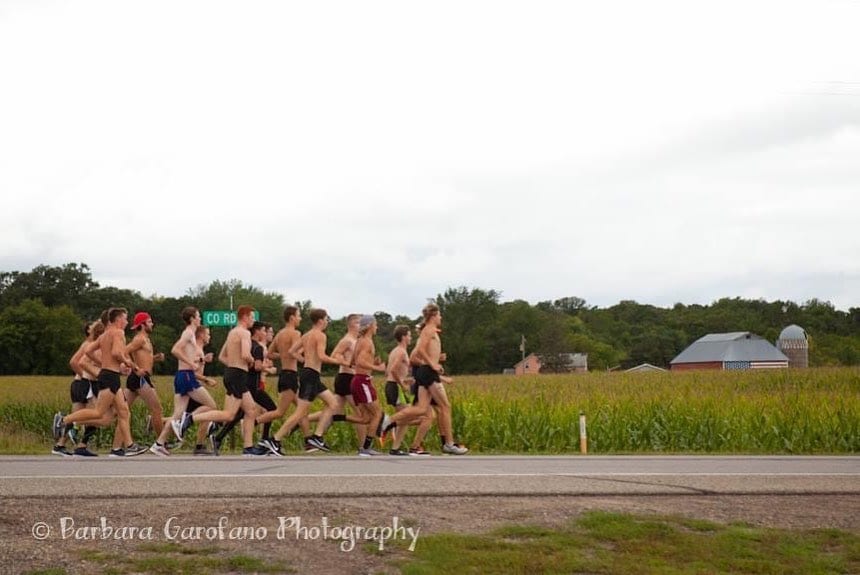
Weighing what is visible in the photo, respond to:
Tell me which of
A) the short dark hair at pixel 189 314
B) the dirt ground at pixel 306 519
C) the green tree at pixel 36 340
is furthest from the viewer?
the green tree at pixel 36 340

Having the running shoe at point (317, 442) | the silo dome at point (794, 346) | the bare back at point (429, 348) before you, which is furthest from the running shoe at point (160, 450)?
the silo dome at point (794, 346)

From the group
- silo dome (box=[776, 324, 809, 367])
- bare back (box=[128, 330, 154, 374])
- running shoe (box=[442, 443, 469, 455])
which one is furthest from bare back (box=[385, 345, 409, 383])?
silo dome (box=[776, 324, 809, 367])

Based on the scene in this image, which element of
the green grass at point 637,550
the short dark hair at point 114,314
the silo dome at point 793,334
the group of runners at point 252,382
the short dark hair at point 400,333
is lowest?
the green grass at point 637,550

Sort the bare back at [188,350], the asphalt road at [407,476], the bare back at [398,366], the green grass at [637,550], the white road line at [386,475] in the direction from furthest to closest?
the bare back at [398,366], the bare back at [188,350], the white road line at [386,475], the asphalt road at [407,476], the green grass at [637,550]

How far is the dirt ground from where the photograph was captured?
755 centimetres

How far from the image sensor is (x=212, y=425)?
51.8 feet

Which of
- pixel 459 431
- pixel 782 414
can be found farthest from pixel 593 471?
pixel 782 414

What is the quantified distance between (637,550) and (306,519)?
7.96ft

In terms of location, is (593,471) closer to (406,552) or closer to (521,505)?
(521,505)

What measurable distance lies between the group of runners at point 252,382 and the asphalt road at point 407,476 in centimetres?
65

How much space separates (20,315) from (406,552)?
102072mm

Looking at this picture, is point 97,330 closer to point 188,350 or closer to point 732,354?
point 188,350

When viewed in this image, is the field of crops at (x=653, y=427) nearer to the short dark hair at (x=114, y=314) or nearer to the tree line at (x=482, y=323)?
the short dark hair at (x=114, y=314)

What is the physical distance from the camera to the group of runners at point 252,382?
1461 centimetres
